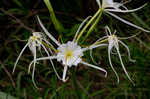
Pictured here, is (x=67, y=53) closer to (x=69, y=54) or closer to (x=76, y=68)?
(x=69, y=54)

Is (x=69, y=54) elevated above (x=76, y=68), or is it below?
above

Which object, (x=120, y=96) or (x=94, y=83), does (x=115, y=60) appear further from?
(x=94, y=83)

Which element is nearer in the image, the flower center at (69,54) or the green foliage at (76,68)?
the flower center at (69,54)

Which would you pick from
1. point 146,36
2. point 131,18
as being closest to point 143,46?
point 146,36

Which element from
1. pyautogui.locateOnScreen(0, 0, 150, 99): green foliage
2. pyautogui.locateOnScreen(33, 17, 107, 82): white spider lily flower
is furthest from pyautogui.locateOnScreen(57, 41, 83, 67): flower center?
pyautogui.locateOnScreen(0, 0, 150, 99): green foliage

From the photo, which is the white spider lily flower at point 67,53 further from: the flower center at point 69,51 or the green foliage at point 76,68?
the green foliage at point 76,68

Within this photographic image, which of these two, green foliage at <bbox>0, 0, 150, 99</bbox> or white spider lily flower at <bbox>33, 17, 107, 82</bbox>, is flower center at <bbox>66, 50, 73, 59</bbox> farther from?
green foliage at <bbox>0, 0, 150, 99</bbox>

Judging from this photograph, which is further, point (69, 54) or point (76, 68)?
point (76, 68)

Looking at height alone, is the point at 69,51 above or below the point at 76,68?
above

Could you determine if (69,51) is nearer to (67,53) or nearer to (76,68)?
(67,53)

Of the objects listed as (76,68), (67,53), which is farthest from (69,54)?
(76,68)

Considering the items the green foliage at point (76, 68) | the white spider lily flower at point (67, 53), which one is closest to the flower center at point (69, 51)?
the white spider lily flower at point (67, 53)
